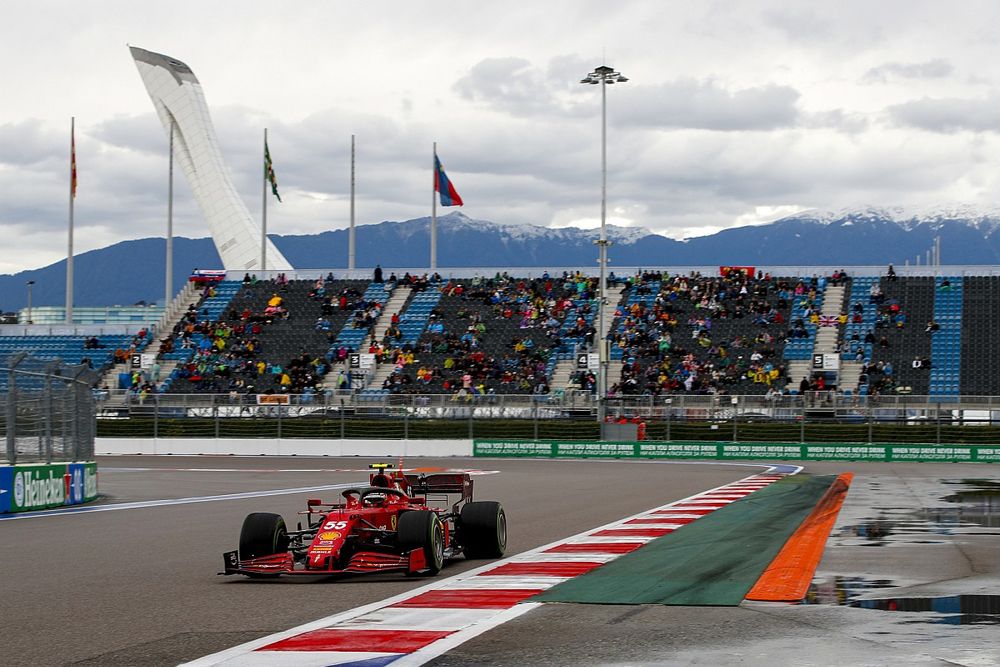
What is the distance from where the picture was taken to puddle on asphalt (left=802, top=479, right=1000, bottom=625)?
31.4 ft

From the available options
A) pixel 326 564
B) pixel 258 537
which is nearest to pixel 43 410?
pixel 258 537

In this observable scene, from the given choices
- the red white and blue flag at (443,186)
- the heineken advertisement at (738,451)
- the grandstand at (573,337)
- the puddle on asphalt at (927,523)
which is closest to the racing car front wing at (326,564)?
the puddle on asphalt at (927,523)

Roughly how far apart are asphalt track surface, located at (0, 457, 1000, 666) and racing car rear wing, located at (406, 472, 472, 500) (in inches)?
51.9

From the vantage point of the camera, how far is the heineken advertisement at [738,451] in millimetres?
43906

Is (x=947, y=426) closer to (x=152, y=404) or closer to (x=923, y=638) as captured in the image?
(x=152, y=404)

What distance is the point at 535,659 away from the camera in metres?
7.78

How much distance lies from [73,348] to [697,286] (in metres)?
30.6

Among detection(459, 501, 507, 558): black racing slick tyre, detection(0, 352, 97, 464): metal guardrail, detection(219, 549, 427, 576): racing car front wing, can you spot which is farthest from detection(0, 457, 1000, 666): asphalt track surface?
detection(0, 352, 97, 464): metal guardrail

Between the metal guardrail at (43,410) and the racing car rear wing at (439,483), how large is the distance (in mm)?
8605

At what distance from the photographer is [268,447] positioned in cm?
4988

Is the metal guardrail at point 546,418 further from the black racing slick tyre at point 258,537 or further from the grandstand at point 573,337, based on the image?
the black racing slick tyre at point 258,537

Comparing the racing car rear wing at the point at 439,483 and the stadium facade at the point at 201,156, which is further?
the stadium facade at the point at 201,156

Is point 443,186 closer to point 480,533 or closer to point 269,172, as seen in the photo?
point 269,172

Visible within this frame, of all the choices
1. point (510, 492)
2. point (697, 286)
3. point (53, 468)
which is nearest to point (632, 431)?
point (697, 286)
